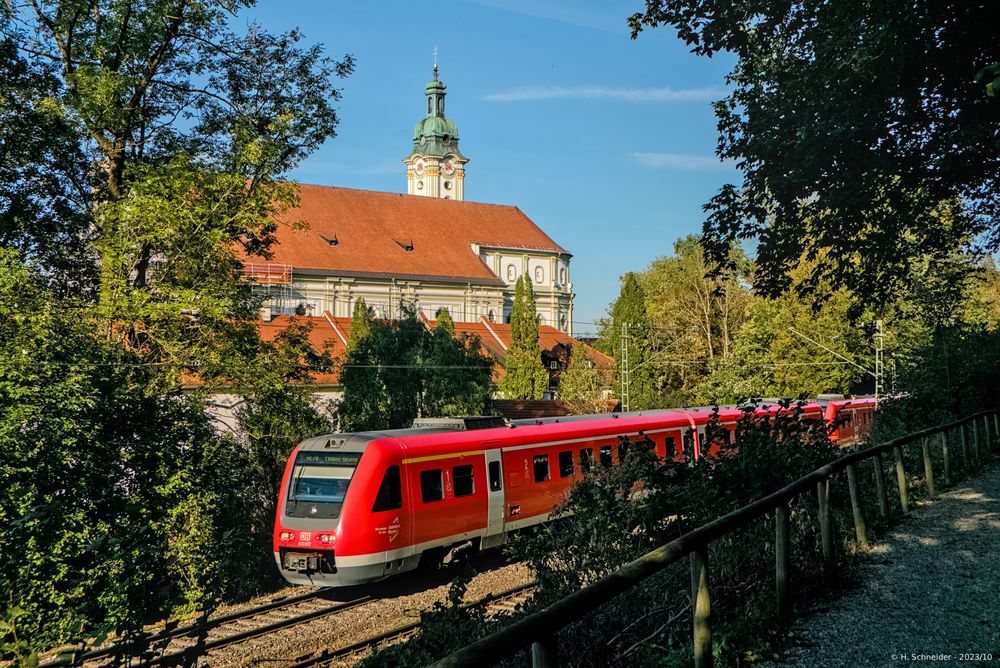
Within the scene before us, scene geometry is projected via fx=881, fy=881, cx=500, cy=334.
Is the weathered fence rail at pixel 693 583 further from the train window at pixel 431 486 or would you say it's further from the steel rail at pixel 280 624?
the steel rail at pixel 280 624

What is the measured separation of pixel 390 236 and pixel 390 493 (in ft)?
213

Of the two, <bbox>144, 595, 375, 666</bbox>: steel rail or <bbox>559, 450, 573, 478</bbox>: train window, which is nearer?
<bbox>144, 595, 375, 666</bbox>: steel rail

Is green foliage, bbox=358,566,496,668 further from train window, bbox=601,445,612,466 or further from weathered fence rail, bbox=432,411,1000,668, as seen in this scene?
train window, bbox=601,445,612,466

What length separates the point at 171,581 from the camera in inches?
259

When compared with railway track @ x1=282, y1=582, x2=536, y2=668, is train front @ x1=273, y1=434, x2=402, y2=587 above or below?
above

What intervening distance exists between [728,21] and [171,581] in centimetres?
1384

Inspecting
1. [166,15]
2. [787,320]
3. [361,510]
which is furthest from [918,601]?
[787,320]

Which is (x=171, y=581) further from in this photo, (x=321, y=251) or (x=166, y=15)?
(x=321, y=251)

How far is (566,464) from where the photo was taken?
18.0m

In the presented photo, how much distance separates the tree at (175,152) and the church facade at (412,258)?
4095 cm

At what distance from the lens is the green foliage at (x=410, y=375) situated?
3072 centimetres

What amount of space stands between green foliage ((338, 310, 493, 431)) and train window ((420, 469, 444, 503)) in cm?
1418

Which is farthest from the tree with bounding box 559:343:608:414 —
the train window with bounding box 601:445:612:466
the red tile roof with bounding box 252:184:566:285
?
the red tile roof with bounding box 252:184:566:285

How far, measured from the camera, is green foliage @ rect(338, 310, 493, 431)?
101 feet
